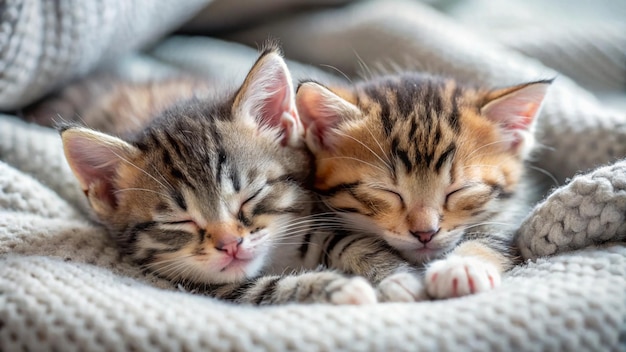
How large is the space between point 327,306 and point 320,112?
1.48 ft

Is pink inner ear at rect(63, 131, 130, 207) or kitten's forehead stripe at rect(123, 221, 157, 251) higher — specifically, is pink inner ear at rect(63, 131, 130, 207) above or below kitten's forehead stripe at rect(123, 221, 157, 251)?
above

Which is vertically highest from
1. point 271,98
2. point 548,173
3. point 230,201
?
point 271,98

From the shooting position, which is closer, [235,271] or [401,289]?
[401,289]

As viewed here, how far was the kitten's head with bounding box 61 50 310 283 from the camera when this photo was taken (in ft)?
3.24

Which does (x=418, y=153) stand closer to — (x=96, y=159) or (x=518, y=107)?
(x=518, y=107)

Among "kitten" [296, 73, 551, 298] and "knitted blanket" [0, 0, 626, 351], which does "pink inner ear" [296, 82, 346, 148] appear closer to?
"kitten" [296, 73, 551, 298]

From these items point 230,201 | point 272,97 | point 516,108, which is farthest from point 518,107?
point 230,201

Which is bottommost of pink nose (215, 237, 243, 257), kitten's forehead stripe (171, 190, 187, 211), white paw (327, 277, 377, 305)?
pink nose (215, 237, 243, 257)

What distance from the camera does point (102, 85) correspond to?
1587 mm

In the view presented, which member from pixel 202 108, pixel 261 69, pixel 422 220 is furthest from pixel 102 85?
pixel 422 220

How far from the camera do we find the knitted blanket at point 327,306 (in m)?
0.74

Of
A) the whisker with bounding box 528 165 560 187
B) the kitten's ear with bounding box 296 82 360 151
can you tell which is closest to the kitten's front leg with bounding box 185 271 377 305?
the kitten's ear with bounding box 296 82 360 151

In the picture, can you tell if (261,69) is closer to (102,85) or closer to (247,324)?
(247,324)

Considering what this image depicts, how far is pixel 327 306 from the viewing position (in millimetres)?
804
